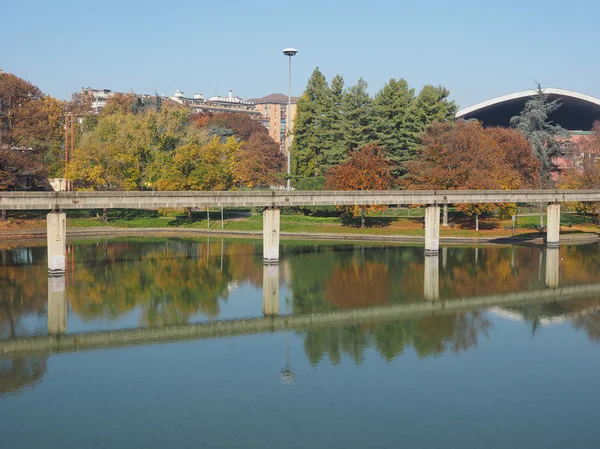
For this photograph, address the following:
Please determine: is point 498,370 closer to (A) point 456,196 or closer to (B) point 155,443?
(B) point 155,443

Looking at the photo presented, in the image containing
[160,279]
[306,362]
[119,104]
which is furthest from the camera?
[119,104]

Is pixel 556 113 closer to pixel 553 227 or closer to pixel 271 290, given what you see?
pixel 553 227

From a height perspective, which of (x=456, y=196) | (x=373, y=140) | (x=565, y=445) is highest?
(x=373, y=140)

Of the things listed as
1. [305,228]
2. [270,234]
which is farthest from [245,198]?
[305,228]

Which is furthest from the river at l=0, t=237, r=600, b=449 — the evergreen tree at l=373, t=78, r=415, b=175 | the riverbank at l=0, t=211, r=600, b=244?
the evergreen tree at l=373, t=78, r=415, b=175

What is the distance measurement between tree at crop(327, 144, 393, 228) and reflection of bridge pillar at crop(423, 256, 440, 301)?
20.3 m

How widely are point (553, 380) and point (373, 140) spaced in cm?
6694

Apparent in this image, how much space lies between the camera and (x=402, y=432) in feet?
81.7

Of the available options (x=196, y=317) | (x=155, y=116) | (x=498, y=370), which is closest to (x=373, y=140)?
(x=155, y=116)

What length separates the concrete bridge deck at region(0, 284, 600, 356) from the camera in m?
35.9

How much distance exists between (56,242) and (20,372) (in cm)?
2305

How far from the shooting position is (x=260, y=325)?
132 ft

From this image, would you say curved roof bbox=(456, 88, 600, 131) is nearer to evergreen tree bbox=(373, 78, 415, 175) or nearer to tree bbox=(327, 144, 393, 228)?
evergreen tree bbox=(373, 78, 415, 175)

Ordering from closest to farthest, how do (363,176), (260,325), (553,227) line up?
(260,325) → (553,227) → (363,176)
